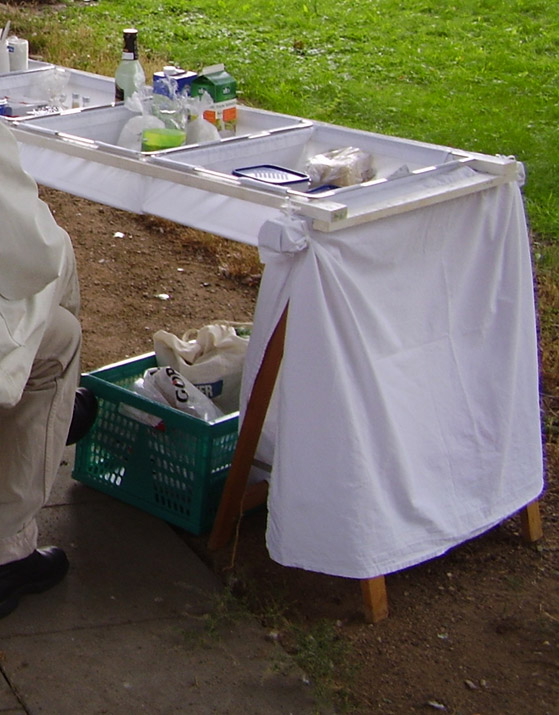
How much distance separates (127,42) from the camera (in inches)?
151

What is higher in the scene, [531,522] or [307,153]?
[307,153]

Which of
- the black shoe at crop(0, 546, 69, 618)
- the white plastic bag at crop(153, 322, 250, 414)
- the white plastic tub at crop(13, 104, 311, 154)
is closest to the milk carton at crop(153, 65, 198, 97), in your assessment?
the white plastic tub at crop(13, 104, 311, 154)

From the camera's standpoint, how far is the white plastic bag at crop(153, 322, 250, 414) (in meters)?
3.62

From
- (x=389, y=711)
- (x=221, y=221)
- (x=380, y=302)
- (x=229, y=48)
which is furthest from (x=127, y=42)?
(x=229, y=48)

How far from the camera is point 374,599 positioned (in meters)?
3.06

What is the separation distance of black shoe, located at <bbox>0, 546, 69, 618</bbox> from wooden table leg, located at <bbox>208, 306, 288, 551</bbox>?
1.50 ft

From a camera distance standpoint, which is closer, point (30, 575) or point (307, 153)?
point (30, 575)

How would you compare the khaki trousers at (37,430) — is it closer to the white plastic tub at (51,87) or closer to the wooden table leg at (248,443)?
the wooden table leg at (248,443)

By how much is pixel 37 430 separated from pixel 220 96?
1346 mm

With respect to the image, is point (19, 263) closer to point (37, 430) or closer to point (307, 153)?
point (37, 430)

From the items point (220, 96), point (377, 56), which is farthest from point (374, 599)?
point (377, 56)

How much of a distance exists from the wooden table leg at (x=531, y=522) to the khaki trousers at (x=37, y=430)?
→ 1.42 metres

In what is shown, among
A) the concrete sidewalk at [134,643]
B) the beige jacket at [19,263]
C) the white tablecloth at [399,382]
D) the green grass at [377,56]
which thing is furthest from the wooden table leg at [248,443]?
the green grass at [377,56]

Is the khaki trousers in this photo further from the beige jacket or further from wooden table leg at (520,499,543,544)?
wooden table leg at (520,499,543,544)
